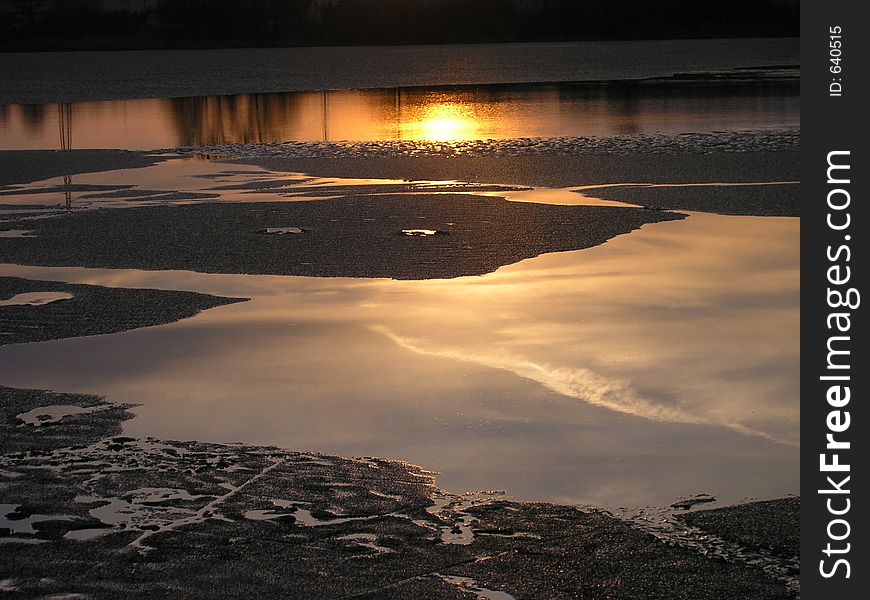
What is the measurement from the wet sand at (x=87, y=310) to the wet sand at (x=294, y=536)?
2.49m

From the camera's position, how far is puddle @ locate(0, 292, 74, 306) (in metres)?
9.34

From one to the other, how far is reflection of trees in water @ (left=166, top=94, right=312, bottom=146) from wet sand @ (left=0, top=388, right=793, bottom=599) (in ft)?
60.6

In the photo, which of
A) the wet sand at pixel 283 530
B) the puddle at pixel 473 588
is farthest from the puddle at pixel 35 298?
the puddle at pixel 473 588

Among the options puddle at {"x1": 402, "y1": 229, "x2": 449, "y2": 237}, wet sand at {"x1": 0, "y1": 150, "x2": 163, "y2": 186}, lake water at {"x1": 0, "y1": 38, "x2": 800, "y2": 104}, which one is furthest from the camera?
lake water at {"x1": 0, "y1": 38, "x2": 800, "y2": 104}

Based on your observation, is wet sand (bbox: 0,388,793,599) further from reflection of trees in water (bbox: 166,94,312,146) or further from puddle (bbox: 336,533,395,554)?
reflection of trees in water (bbox: 166,94,312,146)

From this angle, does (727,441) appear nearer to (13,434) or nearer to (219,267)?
(13,434)

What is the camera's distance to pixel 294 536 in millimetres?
4957

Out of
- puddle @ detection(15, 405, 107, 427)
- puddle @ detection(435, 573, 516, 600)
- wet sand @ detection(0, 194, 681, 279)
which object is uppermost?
wet sand @ detection(0, 194, 681, 279)

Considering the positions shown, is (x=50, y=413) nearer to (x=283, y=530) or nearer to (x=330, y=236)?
(x=283, y=530)

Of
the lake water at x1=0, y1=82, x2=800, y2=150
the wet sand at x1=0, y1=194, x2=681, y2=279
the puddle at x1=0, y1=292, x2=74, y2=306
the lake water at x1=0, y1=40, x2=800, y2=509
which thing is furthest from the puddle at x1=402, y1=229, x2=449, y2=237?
the lake water at x1=0, y1=82, x2=800, y2=150

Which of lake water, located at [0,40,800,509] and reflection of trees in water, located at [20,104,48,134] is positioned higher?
reflection of trees in water, located at [20,104,48,134]

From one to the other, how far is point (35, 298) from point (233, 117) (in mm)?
22604

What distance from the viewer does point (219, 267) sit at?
10.8 metres

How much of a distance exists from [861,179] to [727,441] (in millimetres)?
1578
